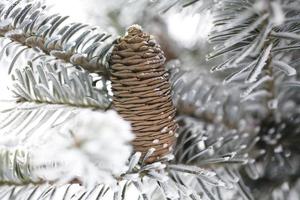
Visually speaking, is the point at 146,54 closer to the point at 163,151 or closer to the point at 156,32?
the point at 163,151

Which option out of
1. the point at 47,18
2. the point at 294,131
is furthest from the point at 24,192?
the point at 294,131

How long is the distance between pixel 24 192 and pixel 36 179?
0.04 feet

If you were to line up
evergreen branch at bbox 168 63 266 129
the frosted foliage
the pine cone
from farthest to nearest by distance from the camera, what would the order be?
1. evergreen branch at bbox 168 63 266 129
2. the pine cone
3. the frosted foliage

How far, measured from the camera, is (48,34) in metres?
0.34

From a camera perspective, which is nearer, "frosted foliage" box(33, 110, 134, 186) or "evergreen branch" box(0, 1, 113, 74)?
"frosted foliage" box(33, 110, 134, 186)

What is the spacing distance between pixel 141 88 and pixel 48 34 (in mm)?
81

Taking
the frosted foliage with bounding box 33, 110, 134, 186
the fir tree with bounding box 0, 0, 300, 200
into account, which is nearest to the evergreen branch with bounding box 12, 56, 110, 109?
the fir tree with bounding box 0, 0, 300, 200

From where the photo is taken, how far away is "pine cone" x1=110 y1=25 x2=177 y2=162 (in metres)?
0.33

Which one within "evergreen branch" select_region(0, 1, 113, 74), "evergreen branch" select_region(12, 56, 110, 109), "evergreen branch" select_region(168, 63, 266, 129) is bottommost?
"evergreen branch" select_region(168, 63, 266, 129)

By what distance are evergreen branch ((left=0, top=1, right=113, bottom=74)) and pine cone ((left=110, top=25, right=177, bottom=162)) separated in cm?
3

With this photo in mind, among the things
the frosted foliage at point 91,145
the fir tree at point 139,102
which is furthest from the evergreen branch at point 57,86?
the frosted foliage at point 91,145

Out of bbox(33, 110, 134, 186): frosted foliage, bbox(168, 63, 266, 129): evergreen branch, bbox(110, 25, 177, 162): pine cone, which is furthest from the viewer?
bbox(168, 63, 266, 129): evergreen branch

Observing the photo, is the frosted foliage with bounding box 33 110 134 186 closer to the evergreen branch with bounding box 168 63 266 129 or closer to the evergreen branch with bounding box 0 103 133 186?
the evergreen branch with bounding box 0 103 133 186

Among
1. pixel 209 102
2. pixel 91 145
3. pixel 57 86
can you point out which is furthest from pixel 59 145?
pixel 209 102
